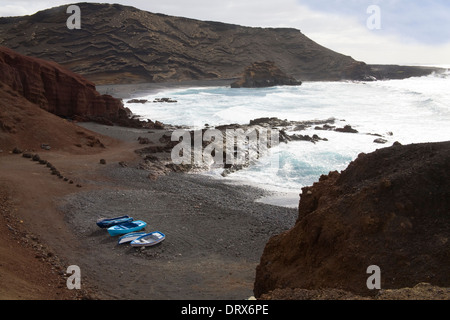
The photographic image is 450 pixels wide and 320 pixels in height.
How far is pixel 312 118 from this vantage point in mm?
31219

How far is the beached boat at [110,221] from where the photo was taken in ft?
31.7

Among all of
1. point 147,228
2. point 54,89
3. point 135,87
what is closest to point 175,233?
point 147,228

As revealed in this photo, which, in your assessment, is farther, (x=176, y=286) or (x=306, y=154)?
(x=306, y=154)

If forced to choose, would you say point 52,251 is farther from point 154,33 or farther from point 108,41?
point 154,33

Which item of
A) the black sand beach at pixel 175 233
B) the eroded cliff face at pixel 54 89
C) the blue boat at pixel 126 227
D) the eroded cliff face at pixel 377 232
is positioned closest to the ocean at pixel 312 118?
the black sand beach at pixel 175 233

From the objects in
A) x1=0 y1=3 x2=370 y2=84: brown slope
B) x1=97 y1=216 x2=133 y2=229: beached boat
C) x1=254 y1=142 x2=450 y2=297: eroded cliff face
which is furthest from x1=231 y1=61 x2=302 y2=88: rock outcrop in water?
x1=254 y1=142 x2=450 y2=297: eroded cliff face

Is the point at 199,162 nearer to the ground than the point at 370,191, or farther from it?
nearer to the ground

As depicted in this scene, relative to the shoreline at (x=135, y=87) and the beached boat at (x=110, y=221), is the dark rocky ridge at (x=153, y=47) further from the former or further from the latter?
the beached boat at (x=110, y=221)

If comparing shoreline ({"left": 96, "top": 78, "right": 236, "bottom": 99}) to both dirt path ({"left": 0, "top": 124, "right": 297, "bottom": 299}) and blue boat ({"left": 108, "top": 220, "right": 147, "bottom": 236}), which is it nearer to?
dirt path ({"left": 0, "top": 124, "right": 297, "bottom": 299})

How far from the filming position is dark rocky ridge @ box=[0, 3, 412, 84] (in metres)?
64.8

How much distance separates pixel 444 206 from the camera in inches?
171
